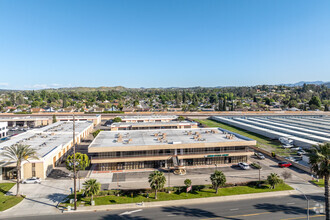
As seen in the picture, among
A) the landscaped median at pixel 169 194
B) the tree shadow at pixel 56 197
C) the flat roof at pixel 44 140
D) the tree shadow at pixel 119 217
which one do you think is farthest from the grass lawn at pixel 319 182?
the flat roof at pixel 44 140

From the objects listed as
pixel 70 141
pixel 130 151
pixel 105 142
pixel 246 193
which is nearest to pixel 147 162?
pixel 130 151

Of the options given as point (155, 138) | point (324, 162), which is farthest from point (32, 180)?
point (324, 162)

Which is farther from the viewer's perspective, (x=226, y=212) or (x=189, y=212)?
(x=226, y=212)

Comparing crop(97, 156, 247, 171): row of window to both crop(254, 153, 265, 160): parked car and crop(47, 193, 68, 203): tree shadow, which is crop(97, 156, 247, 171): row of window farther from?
crop(47, 193, 68, 203): tree shadow

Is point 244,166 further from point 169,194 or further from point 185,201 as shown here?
point 169,194

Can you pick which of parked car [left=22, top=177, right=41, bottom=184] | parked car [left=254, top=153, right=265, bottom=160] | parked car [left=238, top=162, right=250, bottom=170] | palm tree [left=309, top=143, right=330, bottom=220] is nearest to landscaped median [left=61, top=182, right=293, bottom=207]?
parked car [left=238, top=162, right=250, bottom=170]

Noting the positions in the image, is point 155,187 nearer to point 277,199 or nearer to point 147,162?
point 147,162
